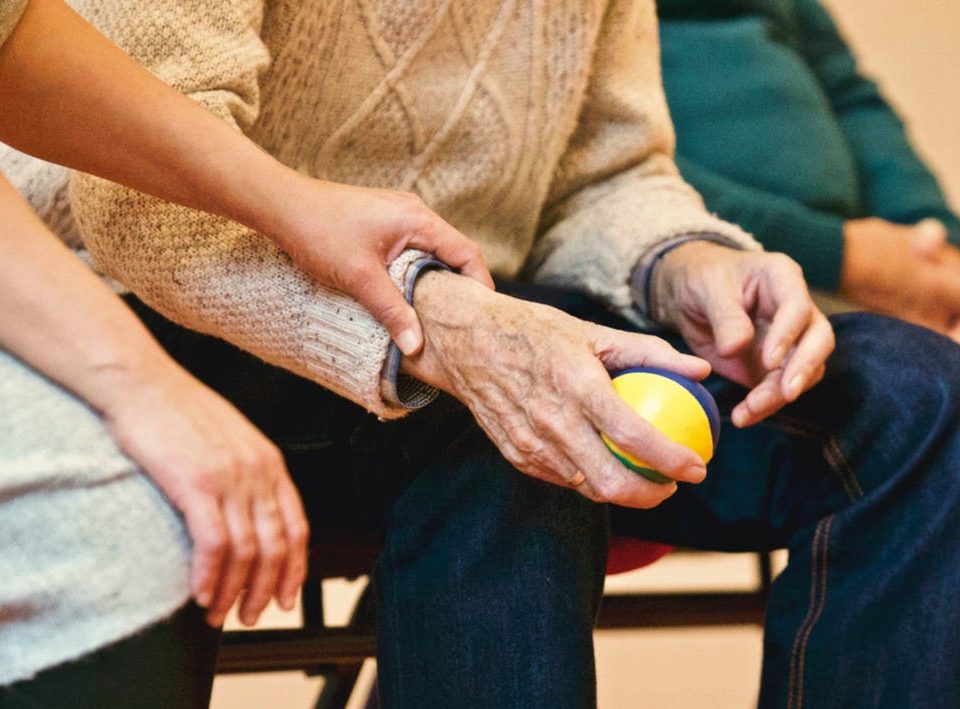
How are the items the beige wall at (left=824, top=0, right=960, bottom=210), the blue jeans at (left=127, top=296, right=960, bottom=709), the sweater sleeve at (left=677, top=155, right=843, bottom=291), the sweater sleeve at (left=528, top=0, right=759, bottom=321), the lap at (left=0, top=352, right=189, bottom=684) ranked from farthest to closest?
the beige wall at (left=824, top=0, right=960, bottom=210), the sweater sleeve at (left=677, top=155, right=843, bottom=291), the sweater sleeve at (left=528, top=0, right=759, bottom=321), the blue jeans at (left=127, top=296, right=960, bottom=709), the lap at (left=0, top=352, right=189, bottom=684)

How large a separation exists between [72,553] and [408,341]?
0.91 ft

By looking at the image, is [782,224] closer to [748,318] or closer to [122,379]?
[748,318]

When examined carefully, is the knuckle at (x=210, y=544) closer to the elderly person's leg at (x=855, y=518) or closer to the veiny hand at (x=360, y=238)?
the veiny hand at (x=360, y=238)

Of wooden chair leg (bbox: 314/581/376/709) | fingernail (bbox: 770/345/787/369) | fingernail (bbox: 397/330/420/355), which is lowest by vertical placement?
A: wooden chair leg (bbox: 314/581/376/709)

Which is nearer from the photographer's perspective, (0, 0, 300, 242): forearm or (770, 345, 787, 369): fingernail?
(0, 0, 300, 242): forearm

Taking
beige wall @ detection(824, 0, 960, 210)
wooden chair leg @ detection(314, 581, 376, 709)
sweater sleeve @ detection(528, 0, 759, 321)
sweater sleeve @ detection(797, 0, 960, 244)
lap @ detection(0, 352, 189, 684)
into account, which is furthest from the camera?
beige wall @ detection(824, 0, 960, 210)

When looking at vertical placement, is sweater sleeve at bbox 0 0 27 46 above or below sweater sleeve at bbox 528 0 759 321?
above

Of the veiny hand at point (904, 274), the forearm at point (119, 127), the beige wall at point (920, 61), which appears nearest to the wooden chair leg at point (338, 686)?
the forearm at point (119, 127)

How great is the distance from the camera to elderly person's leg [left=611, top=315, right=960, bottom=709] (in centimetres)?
78

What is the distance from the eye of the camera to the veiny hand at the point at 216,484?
52 cm

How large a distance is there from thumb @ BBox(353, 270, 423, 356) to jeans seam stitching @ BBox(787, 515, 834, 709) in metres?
0.35

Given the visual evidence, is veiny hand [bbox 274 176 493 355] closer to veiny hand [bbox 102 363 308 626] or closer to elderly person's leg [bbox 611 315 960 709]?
veiny hand [bbox 102 363 308 626]

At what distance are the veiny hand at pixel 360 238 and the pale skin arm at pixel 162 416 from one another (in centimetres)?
17

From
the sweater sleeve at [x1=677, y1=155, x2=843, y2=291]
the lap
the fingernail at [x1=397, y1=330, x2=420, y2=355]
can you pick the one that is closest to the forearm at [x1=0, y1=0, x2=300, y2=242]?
the fingernail at [x1=397, y1=330, x2=420, y2=355]
